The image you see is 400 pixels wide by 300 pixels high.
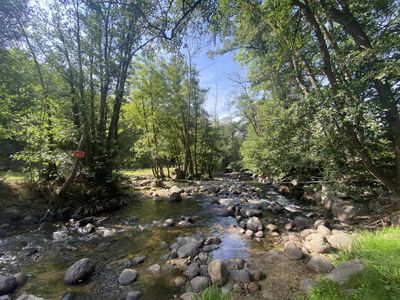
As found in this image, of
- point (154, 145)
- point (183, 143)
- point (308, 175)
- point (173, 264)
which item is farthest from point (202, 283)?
point (183, 143)

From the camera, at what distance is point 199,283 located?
344 centimetres

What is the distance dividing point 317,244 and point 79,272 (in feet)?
14.5

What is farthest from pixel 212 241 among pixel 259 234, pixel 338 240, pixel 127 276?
pixel 338 240

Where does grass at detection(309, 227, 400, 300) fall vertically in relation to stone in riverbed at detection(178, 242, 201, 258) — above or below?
above

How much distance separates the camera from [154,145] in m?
16.5

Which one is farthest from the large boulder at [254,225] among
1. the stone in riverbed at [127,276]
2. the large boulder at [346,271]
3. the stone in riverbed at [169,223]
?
the stone in riverbed at [127,276]

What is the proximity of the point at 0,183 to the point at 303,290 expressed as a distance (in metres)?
9.39

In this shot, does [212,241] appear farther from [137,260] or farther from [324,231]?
[324,231]

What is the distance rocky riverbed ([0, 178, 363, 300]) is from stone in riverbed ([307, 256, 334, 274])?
14 mm

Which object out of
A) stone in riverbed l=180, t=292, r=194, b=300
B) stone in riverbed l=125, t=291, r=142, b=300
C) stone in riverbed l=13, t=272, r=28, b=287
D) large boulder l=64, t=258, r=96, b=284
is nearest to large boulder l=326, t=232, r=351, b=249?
stone in riverbed l=180, t=292, r=194, b=300

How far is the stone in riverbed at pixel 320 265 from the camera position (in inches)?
138

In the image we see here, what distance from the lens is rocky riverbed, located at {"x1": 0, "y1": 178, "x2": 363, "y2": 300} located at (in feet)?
11.2

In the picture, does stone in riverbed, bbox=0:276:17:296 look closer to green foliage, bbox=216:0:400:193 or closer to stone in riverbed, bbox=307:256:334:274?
stone in riverbed, bbox=307:256:334:274

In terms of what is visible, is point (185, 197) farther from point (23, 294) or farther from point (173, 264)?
point (23, 294)
